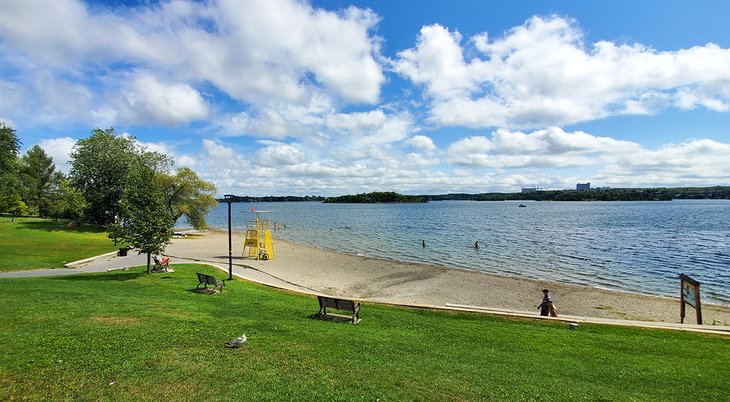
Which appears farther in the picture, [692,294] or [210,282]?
[210,282]

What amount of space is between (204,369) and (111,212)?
5066 cm

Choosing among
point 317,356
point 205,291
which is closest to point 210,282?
point 205,291

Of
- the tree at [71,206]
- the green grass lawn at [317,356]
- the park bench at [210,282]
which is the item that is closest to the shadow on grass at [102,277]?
the park bench at [210,282]

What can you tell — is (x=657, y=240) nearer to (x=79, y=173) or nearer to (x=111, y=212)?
(x=111, y=212)

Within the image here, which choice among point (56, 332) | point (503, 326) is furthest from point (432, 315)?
point (56, 332)

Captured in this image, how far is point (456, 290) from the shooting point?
79.3 ft

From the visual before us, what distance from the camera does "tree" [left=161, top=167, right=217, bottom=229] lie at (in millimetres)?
56000

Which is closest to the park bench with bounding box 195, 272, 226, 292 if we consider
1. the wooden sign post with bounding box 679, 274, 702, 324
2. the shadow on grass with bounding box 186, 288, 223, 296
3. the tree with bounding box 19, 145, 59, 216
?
the shadow on grass with bounding box 186, 288, 223, 296

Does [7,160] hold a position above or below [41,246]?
above

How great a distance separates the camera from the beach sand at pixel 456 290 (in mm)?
19672

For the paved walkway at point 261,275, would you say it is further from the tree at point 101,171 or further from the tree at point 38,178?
the tree at point 38,178

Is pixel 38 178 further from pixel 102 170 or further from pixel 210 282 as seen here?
pixel 210 282

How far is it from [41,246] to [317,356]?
32.4 metres

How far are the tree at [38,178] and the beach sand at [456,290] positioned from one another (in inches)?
1992
